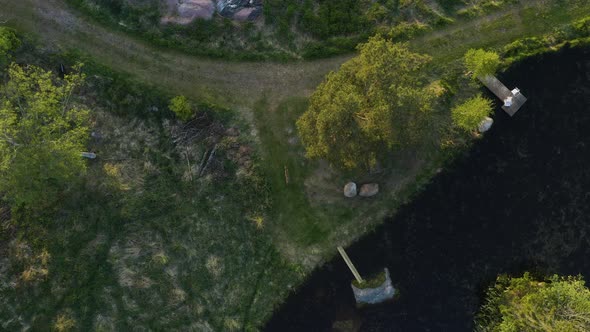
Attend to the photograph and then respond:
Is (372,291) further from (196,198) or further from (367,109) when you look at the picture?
(196,198)

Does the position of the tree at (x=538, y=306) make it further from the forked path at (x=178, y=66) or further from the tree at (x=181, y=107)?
the tree at (x=181, y=107)

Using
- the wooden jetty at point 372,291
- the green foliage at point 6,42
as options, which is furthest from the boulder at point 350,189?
the green foliage at point 6,42

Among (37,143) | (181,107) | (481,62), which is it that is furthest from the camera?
(181,107)

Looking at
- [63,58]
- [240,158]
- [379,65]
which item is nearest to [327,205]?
[240,158]

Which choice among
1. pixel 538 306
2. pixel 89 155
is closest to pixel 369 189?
pixel 538 306

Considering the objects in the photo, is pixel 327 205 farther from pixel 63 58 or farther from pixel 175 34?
pixel 63 58

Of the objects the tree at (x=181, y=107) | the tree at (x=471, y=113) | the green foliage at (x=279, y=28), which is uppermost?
the green foliage at (x=279, y=28)
